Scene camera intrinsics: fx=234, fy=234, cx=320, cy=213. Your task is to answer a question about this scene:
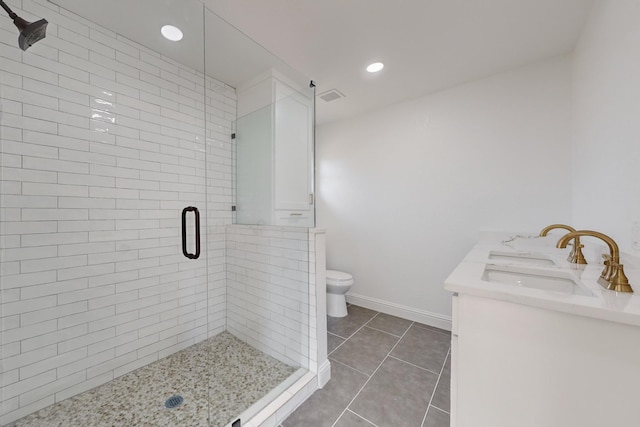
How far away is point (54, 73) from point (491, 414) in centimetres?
278

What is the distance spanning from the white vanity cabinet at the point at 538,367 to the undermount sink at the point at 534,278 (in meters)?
0.33

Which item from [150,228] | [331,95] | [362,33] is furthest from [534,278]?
[150,228]

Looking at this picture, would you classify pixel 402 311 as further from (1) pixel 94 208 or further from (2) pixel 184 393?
(1) pixel 94 208

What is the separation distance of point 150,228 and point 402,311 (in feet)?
8.26

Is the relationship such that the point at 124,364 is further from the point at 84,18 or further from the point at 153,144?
the point at 84,18

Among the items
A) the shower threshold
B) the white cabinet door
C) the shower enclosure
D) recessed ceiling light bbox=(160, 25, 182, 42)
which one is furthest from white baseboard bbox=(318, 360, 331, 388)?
recessed ceiling light bbox=(160, 25, 182, 42)

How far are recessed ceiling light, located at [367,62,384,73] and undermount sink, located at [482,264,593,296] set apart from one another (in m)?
1.72

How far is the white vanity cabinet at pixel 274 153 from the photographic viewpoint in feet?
7.00

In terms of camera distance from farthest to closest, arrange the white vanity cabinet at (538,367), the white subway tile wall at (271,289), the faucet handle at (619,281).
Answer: the white subway tile wall at (271,289), the faucet handle at (619,281), the white vanity cabinet at (538,367)

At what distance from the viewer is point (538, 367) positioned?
2.42 ft

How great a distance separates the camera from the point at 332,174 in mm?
3123

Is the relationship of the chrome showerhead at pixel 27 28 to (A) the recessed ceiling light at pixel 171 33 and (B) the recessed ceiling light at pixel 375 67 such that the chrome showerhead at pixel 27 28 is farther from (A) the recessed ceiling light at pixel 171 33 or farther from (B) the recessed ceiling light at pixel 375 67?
(B) the recessed ceiling light at pixel 375 67

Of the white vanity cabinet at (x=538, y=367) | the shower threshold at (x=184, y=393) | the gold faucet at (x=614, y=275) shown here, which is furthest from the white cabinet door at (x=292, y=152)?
the gold faucet at (x=614, y=275)

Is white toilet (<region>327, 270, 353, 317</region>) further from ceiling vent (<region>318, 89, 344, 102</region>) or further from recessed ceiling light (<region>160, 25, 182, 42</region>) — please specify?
recessed ceiling light (<region>160, 25, 182, 42</region>)
